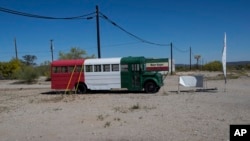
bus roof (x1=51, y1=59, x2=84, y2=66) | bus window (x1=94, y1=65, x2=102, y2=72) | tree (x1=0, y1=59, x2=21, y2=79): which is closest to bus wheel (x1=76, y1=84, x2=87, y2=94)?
bus window (x1=94, y1=65, x2=102, y2=72)

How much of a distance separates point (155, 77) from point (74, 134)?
13847 millimetres

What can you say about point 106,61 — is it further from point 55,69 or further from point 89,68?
point 55,69

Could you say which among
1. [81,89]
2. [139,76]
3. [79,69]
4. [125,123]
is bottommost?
[125,123]

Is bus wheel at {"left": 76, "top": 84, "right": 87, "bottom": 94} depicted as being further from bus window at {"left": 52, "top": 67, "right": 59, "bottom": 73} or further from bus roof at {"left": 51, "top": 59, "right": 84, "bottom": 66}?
bus window at {"left": 52, "top": 67, "right": 59, "bottom": 73}

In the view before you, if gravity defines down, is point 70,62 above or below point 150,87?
above

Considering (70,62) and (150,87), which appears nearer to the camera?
(150,87)

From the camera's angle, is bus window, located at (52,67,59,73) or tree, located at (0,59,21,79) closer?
bus window, located at (52,67,59,73)

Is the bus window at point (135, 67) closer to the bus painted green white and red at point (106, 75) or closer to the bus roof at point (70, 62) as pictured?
the bus painted green white and red at point (106, 75)

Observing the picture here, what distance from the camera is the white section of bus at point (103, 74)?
23953 millimetres

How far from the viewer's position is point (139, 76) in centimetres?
2341

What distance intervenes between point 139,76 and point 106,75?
95.9 inches

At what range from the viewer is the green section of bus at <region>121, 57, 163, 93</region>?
918 inches

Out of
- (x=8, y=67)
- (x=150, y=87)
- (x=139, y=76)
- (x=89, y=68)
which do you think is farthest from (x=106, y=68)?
(x=8, y=67)

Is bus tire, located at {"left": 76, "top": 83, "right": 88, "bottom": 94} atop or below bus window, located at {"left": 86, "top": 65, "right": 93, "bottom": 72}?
below
